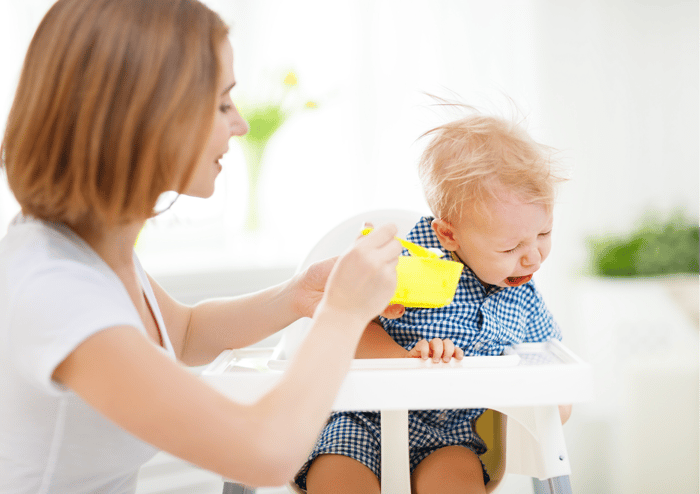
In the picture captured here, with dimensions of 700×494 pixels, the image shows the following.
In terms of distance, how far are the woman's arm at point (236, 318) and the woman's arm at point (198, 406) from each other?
40 centimetres

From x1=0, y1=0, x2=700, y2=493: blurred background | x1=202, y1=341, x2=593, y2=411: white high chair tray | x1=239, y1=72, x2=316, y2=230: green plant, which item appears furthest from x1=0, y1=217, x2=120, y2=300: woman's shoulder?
x1=239, y1=72, x2=316, y2=230: green plant

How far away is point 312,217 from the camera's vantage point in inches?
83.8

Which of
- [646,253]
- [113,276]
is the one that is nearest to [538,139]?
[646,253]

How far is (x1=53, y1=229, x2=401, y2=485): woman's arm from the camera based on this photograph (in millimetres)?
539

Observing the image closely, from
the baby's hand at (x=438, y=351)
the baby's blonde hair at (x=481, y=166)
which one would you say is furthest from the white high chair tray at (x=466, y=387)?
the baby's blonde hair at (x=481, y=166)

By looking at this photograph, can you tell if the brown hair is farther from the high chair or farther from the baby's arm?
the baby's arm

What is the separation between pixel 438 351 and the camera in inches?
33.0

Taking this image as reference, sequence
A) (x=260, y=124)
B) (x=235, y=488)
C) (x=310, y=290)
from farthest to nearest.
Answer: (x=260, y=124), (x=310, y=290), (x=235, y=488)

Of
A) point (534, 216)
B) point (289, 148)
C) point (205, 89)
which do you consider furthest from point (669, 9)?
point (205, 89)

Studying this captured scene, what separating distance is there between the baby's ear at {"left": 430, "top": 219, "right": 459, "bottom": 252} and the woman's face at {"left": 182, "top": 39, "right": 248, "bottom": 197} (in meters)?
0.41

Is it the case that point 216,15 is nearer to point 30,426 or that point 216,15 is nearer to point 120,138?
point 120,138

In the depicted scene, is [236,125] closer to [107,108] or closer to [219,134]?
[219,134]

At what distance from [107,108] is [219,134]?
0.15 meters

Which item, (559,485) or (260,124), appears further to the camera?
(260,124)
